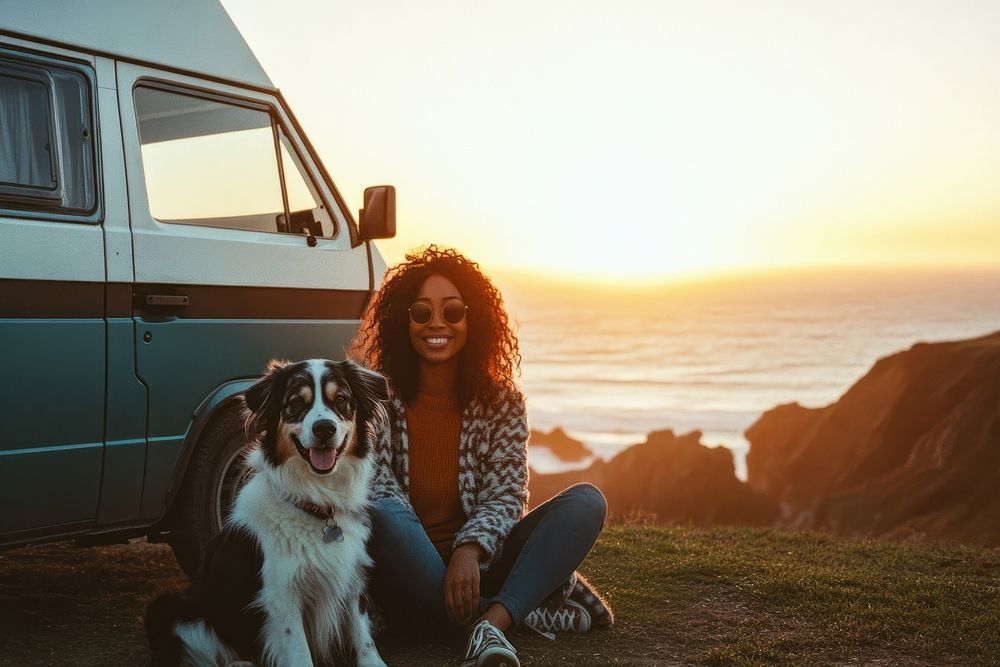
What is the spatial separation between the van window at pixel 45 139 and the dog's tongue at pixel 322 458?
5.22 ft

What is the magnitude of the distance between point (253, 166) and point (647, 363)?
49.9 metres

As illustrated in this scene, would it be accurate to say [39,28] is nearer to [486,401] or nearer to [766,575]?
[486,401]

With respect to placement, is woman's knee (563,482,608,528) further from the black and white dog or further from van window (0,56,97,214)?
van window (0,56,97,214)

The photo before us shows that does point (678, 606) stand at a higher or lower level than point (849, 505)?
higher

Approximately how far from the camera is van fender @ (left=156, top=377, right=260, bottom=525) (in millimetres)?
4480

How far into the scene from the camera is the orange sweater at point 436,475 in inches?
163

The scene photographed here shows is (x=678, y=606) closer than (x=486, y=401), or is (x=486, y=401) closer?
(x=486, y=401)

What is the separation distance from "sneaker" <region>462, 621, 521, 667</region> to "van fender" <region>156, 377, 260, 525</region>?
5.39 ft

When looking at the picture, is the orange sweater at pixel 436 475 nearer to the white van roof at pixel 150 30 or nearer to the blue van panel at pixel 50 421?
the blue van panel at pixel 50 421

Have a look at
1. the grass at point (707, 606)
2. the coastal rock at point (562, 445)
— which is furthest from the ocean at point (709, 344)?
the grass at point (707, 606)

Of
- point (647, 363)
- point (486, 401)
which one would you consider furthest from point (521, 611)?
point (647, 363)

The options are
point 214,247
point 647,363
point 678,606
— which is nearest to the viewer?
point 214,247

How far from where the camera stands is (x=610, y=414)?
39.1 m

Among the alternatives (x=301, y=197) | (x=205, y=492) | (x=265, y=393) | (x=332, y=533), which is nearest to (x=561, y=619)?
(x=332, y=533)
